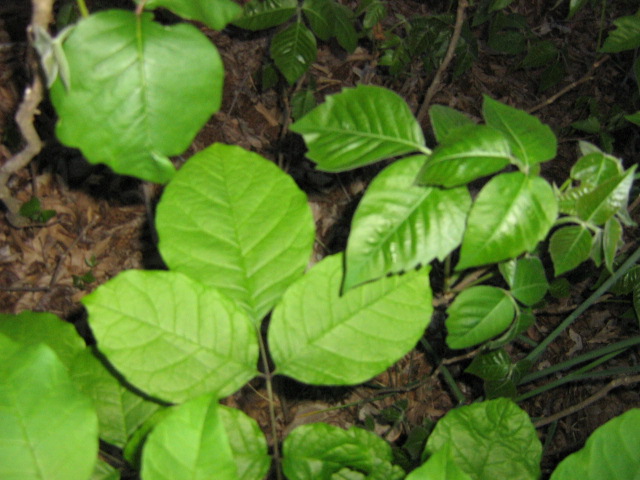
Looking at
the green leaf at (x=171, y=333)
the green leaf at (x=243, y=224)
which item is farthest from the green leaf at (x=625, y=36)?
the green leaf at (x=171, y=333)

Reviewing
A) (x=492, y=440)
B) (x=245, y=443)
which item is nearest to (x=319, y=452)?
(x=245, y=443)

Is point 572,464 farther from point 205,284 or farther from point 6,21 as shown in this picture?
point 6,21

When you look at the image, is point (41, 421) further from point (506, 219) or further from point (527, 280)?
point (527, 280)

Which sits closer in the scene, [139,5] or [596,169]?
[139,5]

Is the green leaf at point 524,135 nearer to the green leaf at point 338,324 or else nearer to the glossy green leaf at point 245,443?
the green leaf at point 338,324

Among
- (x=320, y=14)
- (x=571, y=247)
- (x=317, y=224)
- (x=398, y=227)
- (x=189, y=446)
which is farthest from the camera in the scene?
(x=317, y=224)

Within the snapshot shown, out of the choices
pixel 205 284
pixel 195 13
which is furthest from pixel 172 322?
pixel 195 13

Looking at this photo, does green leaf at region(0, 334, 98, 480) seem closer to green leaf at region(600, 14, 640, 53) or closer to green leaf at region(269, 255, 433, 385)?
green leaf at region(269, 255, 433, 385)
